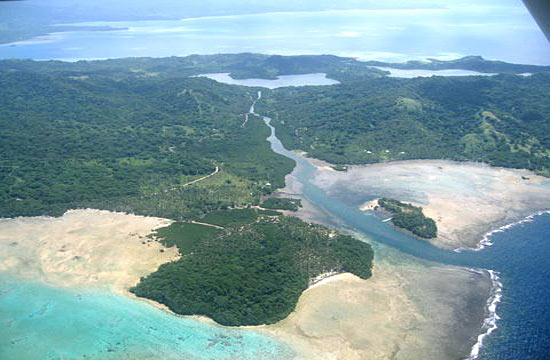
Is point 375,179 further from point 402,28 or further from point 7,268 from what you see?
point 402,28

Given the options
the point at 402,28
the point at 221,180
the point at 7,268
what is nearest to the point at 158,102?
the point at 221,180

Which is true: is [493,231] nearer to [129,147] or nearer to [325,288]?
[325,288]

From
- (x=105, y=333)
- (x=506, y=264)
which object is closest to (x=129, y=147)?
(x=105, y=333)

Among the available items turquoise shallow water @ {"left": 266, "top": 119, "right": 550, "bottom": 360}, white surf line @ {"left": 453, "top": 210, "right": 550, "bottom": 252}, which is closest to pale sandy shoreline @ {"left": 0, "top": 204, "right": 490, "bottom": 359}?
turquoise shallow water @ {"left": 266, "top": 119, "right": 550, "bottom": 360}

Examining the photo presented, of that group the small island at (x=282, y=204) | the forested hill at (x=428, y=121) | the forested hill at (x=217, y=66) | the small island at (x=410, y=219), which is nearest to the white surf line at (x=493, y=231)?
the small island at (x=410, y=219)

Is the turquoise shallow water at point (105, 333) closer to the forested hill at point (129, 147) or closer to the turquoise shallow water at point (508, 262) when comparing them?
the turquoise shallow water at point (508, 262)
